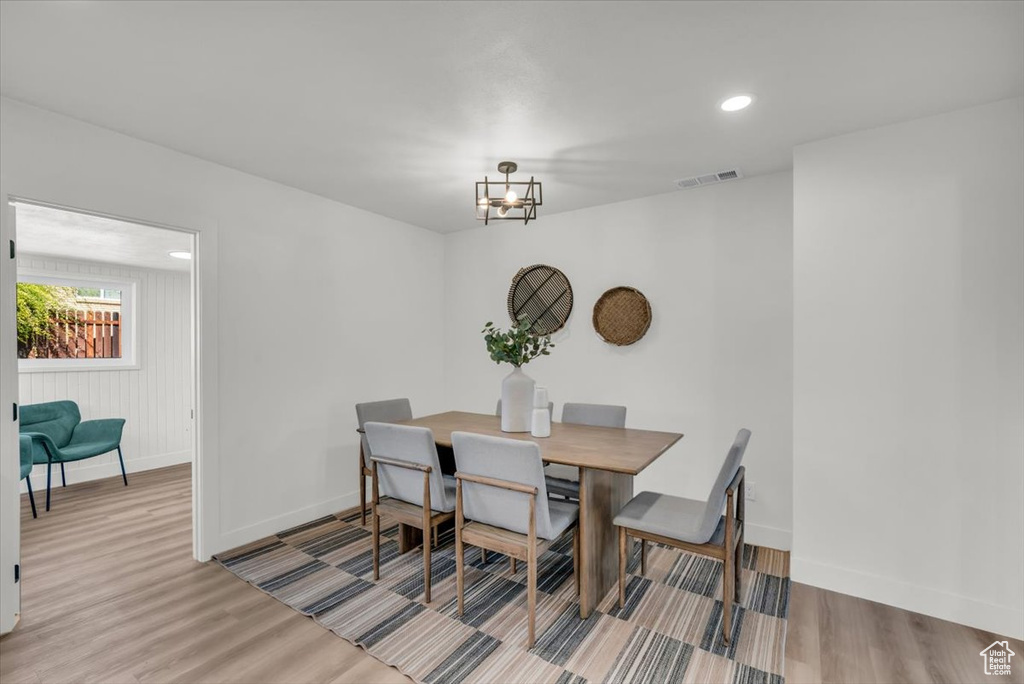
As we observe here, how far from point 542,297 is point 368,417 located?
181 cm

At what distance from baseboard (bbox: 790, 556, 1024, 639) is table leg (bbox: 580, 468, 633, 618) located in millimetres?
1084

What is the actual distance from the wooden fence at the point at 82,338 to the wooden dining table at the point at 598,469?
4260 mm

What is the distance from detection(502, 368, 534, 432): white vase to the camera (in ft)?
8.80

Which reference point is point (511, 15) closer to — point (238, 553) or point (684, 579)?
point (684, 579)

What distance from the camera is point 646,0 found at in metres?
1.53

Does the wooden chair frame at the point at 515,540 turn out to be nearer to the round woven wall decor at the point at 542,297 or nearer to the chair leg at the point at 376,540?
the chair leg at the point at 376,540

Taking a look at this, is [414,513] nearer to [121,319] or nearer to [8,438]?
[8,438]

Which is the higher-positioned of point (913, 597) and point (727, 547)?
point (727, 547)

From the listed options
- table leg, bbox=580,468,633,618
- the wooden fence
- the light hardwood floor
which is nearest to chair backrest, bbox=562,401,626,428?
table leg, bbox=580,468,633,618

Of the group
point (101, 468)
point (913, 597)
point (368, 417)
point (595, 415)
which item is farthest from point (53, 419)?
point (913, 597)

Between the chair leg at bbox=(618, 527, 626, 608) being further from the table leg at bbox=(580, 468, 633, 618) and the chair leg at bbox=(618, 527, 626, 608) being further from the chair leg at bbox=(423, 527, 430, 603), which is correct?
the chair leg at bbox=(423, 527, 430, 603)

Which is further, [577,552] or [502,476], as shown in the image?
[577,552]

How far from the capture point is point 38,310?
14.6ft

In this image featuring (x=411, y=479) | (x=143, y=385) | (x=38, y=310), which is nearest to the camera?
(x=411, y=479)
